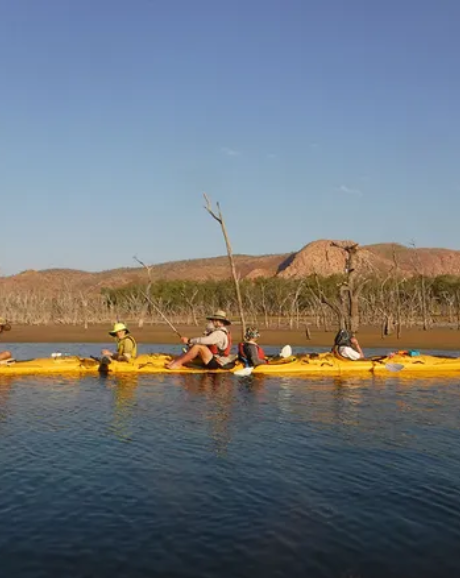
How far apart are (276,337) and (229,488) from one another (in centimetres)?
2832

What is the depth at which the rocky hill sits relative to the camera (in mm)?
128250

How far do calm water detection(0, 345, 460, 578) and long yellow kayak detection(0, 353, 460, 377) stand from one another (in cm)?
458

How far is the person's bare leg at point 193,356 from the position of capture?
19156 mm

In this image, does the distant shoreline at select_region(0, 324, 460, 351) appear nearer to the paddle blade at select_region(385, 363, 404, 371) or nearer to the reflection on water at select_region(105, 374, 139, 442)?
the paddle blade at select_region(385, 363, 404, 371)

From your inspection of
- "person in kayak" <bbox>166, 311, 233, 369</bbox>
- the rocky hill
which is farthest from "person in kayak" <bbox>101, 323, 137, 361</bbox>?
the rocky hill

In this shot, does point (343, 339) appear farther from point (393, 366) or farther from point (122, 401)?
point (122, 401)

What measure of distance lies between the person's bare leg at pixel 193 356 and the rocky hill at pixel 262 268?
10520 cm

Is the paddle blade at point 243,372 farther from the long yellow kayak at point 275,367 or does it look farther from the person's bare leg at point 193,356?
the person's bare leg at point 193,356

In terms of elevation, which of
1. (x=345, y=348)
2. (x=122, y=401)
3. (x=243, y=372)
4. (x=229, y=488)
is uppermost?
(x=345, y=348)

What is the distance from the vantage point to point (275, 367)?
19.3 m

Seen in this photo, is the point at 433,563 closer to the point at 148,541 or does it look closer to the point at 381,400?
the point at 148,541

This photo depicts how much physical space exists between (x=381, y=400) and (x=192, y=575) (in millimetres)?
9778

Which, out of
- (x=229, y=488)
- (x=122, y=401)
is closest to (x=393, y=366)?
(x=122, y=401)

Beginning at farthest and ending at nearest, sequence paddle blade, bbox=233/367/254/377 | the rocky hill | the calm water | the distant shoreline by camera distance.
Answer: the rocky hill
the distant shoreline
paddle blade, bbox=233/367/254/377
the calm water
